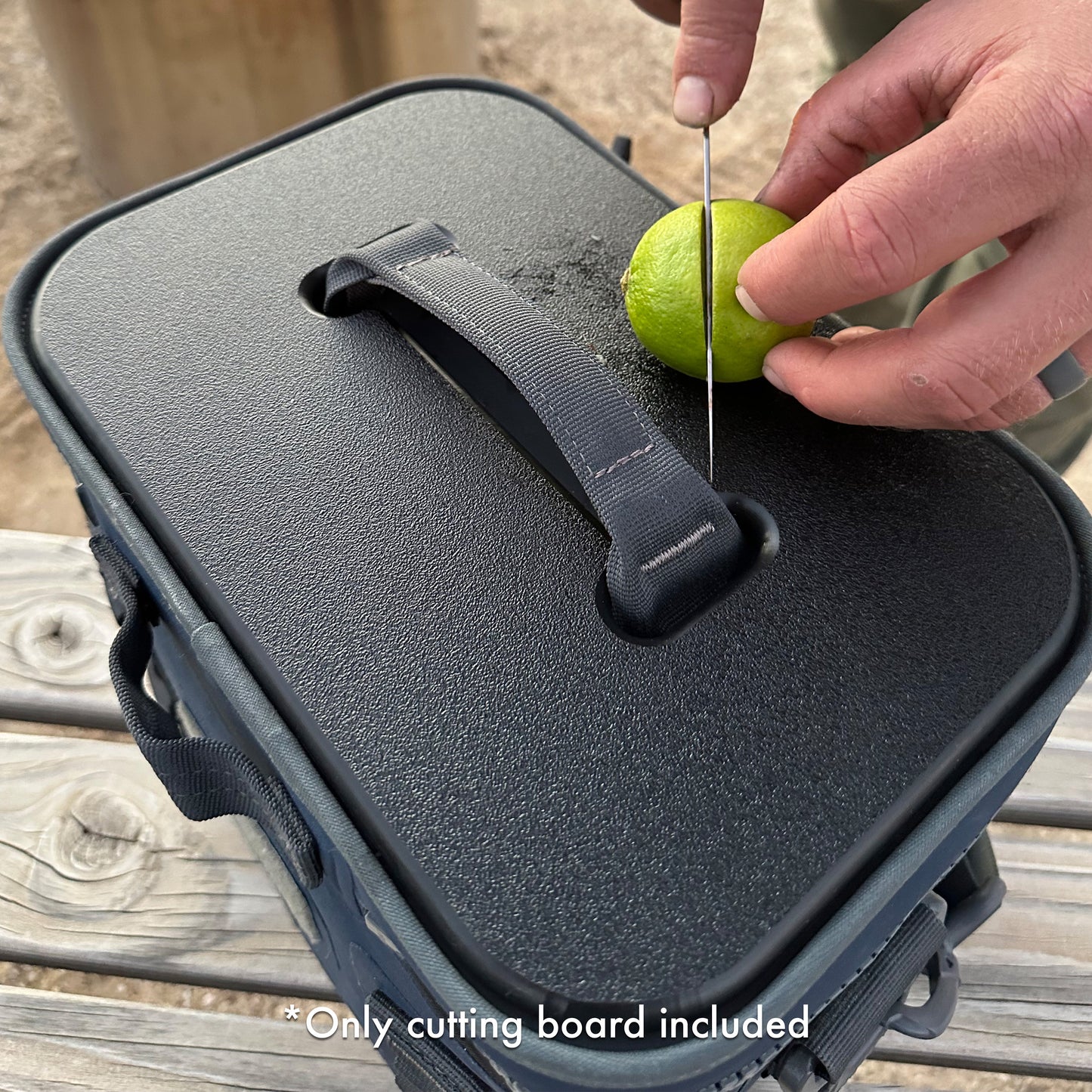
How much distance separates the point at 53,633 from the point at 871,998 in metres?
0.92

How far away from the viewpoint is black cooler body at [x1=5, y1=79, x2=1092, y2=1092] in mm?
555

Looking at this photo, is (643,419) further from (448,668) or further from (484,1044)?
(484,1044)

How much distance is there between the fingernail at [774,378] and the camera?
711mm

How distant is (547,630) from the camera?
64cm

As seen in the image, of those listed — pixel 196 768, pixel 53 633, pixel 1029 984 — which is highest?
pixel 196 768

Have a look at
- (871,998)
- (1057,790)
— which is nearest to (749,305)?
(871,998)

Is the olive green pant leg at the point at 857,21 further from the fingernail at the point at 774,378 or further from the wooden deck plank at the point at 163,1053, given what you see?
the wooden deck plank at the point at 163,1053

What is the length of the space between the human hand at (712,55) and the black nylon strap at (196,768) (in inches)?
23.5

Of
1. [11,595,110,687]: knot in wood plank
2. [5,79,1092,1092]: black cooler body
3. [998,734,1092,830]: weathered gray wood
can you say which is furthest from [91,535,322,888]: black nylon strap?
[998,734,1092,830]: weathered gray wood

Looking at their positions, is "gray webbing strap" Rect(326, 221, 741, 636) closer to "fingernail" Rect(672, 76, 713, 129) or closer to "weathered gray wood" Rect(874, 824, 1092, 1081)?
"fingernail" Rect(672, 76, 713, 129)

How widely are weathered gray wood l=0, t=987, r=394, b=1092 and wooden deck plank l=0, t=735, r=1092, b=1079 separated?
0.04 meters

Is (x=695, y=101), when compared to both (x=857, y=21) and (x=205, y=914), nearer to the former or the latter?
(x=857, y=21)

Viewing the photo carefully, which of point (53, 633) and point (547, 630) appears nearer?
point (547, 630)

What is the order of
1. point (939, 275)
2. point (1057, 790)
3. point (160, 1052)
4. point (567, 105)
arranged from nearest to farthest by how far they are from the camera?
point (160, 1052), point (1057, 790), point (939, 275), point (567, 105)
